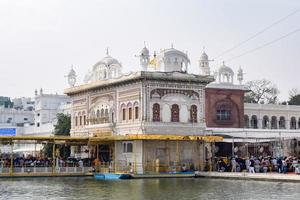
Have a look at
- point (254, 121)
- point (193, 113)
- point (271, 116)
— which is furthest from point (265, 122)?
point (193, 113)

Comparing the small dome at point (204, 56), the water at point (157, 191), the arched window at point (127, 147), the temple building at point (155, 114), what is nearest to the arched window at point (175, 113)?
the temple building at point (155, 114)

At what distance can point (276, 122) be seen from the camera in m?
60.9

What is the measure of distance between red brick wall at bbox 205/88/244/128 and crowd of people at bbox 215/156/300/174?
27.2 feet

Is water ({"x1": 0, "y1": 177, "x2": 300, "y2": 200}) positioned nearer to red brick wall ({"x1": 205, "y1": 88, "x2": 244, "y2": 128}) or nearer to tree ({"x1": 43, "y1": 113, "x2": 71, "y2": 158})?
red brick wall ({"x1": 205, "y1": 88, "x2": 244, "y2": 128})

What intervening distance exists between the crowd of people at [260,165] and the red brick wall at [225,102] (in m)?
8.30

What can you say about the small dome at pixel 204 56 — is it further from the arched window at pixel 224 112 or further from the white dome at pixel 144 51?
the arched window at pixel 224 112

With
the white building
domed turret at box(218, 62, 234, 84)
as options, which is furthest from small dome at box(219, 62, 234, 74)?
the white building

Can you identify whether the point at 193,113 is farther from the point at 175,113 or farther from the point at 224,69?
the point at 224,69

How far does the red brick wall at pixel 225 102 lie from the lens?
50719 mm

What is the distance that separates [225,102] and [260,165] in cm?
1270

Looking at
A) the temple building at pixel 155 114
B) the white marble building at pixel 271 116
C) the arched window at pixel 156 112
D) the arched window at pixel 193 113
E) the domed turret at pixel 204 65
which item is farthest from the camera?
the white marble building at pixel 271 116

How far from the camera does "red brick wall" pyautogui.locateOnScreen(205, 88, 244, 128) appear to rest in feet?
166

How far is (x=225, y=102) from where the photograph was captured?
2026 inches

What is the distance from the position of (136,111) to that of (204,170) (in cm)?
615
